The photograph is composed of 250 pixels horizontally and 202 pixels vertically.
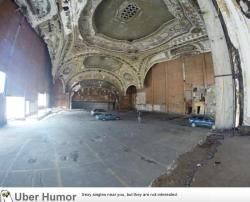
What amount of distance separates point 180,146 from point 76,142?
2.64 m

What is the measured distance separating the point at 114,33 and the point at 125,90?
919cm

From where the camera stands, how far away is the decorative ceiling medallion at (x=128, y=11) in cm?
1042

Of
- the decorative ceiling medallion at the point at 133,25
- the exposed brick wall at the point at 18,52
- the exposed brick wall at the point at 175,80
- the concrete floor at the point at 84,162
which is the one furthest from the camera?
the exposed brick wall at the point at 175,80

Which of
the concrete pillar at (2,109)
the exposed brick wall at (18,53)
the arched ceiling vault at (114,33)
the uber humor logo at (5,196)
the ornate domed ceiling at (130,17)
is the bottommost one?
the uber humor logo at (5,196)

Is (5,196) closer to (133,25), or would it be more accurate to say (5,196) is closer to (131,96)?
(133,25)

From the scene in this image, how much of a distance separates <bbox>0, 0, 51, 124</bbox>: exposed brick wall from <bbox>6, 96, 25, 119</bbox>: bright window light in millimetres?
285

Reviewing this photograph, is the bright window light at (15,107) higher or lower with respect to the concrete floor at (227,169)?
higher

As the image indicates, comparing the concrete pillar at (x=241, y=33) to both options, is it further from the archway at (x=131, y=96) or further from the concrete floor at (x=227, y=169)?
the archway at (x=131, y=96)

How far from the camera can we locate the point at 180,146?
4.88m

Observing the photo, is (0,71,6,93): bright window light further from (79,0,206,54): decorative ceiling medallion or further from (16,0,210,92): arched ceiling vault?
(79,0,206,54): decorative ceiling medallion

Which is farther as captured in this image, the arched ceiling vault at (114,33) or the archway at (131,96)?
the archway at (131,96)

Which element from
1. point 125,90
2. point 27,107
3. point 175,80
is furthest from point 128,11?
point 125,90

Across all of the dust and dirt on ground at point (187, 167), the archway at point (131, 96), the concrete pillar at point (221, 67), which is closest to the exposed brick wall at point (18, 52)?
the concrete pillar at point (221, 67)

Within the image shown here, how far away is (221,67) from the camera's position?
5.48 meters
